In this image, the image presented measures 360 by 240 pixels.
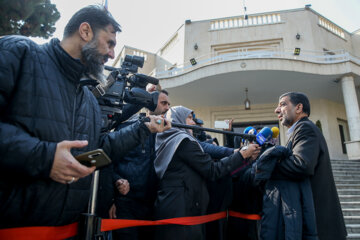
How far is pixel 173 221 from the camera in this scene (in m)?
2.10

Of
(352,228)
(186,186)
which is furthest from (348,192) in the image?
(186,186)

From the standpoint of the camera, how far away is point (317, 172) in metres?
2.41

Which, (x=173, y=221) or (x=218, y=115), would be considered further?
(x=218, y=115)

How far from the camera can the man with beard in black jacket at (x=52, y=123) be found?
1.11 metres

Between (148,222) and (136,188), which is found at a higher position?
(136,188)

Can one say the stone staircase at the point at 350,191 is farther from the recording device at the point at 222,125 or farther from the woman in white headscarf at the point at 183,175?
the woman in white headscarf at the point at 183,175

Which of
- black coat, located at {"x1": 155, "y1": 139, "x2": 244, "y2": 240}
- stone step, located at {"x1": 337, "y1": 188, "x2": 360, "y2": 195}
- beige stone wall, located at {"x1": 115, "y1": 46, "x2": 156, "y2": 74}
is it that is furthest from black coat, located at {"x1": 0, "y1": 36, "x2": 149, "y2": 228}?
→ beige stone wall, located at {"x1": 115, "y1": 46, "x2": 156, "y2": 74}

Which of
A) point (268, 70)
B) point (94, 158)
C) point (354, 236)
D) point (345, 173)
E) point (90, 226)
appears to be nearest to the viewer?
point (94, 158)

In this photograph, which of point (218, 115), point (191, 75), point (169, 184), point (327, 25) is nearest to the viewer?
point (169, 184)

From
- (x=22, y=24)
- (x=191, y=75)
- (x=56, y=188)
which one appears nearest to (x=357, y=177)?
(x=191, y=75)

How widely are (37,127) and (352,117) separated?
41.4 ft

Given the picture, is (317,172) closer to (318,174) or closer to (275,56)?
(318,174)

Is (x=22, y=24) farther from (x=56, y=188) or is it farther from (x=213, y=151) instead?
(x=56, y=188)

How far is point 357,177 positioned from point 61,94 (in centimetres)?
907
